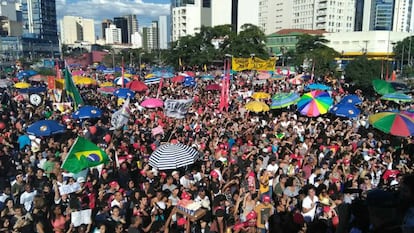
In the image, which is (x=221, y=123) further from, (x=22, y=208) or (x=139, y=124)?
(x=22, y=208)

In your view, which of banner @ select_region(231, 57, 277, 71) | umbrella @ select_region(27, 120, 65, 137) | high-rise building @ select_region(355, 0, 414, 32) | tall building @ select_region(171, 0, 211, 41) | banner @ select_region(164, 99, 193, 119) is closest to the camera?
umbrella @ select_region(27, 120, 65, 137)

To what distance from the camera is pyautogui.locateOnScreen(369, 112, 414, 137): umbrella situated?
9430 millimetres

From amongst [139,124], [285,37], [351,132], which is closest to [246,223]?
[351,132]

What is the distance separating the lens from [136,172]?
8.59 m

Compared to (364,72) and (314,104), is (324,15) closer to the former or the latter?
(364,72)

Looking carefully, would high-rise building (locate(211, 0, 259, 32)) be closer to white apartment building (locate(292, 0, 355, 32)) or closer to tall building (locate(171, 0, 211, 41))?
tall building (locate(171, 0, 211, 41))

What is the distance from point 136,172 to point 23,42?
121m

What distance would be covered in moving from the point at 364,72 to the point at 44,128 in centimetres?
2570

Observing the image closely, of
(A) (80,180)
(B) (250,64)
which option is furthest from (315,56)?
(A) (80,180)

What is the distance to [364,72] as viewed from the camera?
3030 centimetres

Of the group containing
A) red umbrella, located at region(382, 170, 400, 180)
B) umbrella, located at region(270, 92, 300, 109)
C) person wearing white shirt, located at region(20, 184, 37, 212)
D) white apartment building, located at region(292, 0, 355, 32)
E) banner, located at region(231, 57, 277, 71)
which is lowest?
person wearing white shirt, located at region(20, 184, 37, 212)

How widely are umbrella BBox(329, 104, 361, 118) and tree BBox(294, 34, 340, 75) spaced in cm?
1184

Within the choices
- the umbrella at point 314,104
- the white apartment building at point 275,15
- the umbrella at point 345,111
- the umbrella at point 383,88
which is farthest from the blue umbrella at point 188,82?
the white apartment building at point 275,15

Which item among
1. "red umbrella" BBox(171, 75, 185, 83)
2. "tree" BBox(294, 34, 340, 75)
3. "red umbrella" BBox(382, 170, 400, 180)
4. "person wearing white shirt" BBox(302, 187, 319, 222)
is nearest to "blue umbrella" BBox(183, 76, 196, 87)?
"red umbrella" BBox(171, 75, 185, 83)
